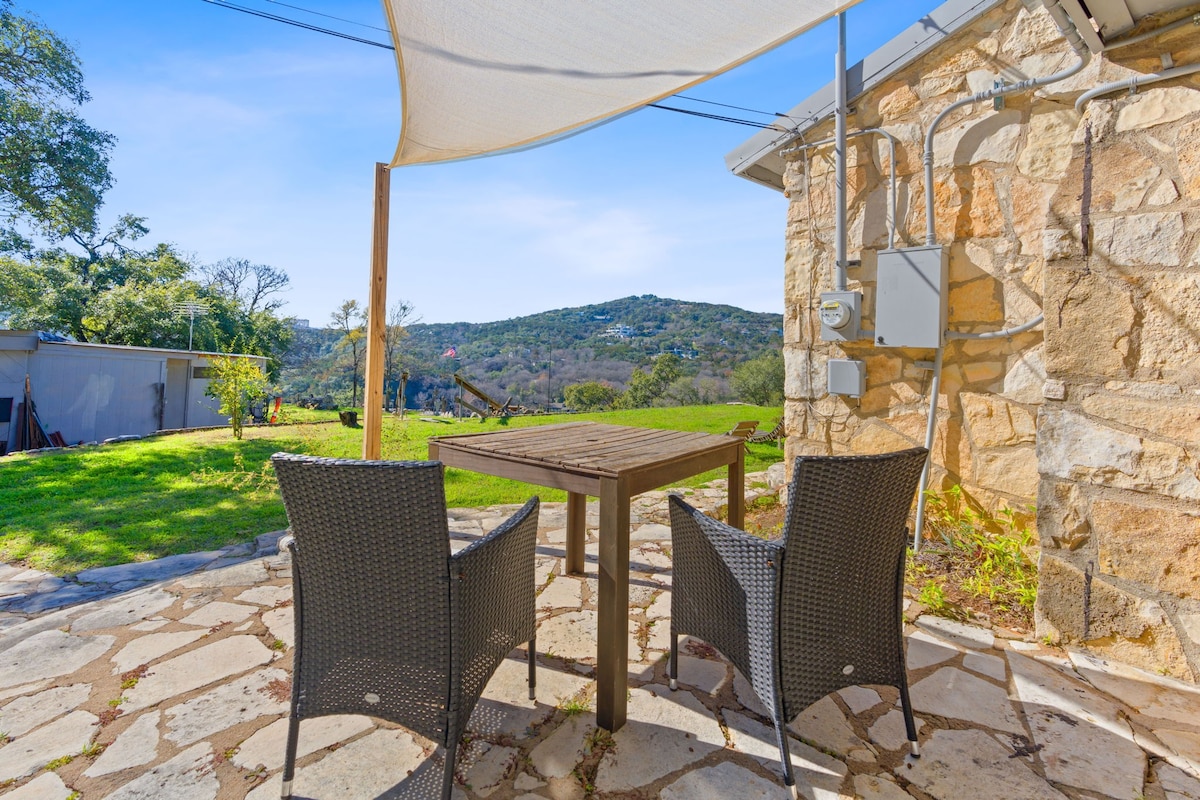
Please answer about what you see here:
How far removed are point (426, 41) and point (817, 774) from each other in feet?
8.59

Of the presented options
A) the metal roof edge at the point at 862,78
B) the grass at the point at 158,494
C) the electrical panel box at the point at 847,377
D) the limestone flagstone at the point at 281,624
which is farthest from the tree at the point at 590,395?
the limestone flagstone at the point at 281,624

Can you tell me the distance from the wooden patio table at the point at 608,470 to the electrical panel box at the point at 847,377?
55.5 inches

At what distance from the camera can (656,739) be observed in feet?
5.48

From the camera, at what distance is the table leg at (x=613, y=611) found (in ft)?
5.59

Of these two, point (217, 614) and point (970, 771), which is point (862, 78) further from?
point (217, 614)

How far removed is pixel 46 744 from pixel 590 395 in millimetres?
16622

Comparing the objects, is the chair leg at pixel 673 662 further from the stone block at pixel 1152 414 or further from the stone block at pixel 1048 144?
the stone block at pixel 1048 144

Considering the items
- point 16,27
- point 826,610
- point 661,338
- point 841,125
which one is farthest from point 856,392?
point 661,338

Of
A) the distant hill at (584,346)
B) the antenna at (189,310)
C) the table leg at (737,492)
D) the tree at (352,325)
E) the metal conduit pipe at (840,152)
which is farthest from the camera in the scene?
the tree at (352,325)

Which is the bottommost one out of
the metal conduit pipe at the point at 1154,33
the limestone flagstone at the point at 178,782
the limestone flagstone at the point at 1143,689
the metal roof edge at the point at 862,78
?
the limestone flagstone at the point at 178,782

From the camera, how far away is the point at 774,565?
146 centimetres

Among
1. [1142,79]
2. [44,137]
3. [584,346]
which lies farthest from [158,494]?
[584,346]

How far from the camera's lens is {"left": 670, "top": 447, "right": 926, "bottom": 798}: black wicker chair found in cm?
144

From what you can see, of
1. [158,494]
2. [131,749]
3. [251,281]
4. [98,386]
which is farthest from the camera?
[251,281]
